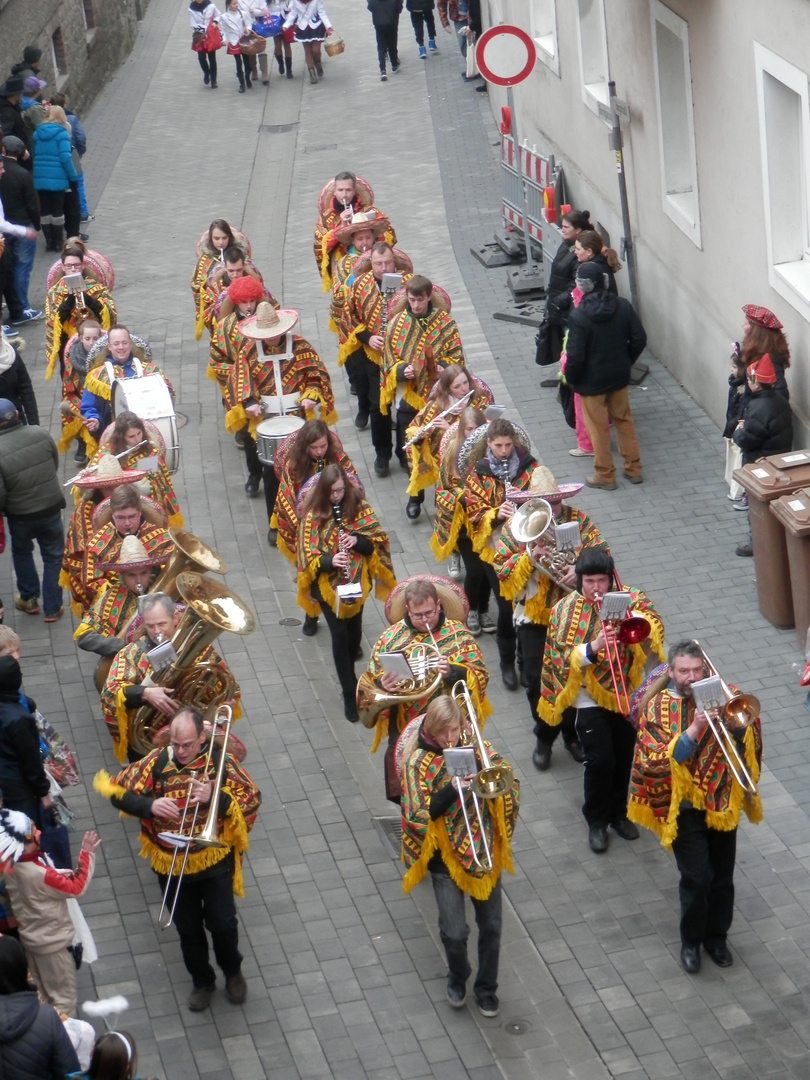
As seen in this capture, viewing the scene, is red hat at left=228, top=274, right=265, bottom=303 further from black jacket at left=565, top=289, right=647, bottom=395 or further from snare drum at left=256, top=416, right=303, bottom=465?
black jacket at left=565, top=289, right=647, bottom=395

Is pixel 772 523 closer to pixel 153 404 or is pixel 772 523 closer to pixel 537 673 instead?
pixel 537 673

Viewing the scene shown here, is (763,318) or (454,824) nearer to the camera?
(454,824)

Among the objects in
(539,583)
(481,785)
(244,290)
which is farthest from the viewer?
(244,290)

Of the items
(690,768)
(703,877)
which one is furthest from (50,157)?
(703,877)

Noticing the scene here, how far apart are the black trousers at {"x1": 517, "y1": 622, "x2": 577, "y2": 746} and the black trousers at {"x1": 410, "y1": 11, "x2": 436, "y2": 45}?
66.1 ft

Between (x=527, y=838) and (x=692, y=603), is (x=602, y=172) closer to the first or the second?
(x=692, y=603)

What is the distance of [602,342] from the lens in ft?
43.4

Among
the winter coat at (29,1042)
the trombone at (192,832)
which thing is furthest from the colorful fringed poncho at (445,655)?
the winter coat at (29,1042)

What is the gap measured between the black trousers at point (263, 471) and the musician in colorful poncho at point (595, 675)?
3951 millimetres

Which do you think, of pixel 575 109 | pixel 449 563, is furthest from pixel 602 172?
pixel 449 563

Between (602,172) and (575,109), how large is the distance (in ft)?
4.34

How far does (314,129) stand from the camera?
84.6 ft

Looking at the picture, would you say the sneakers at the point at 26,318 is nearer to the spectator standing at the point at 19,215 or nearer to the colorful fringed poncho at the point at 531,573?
the spectator standing at the point at 19,215

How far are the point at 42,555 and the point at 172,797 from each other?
470 cm
